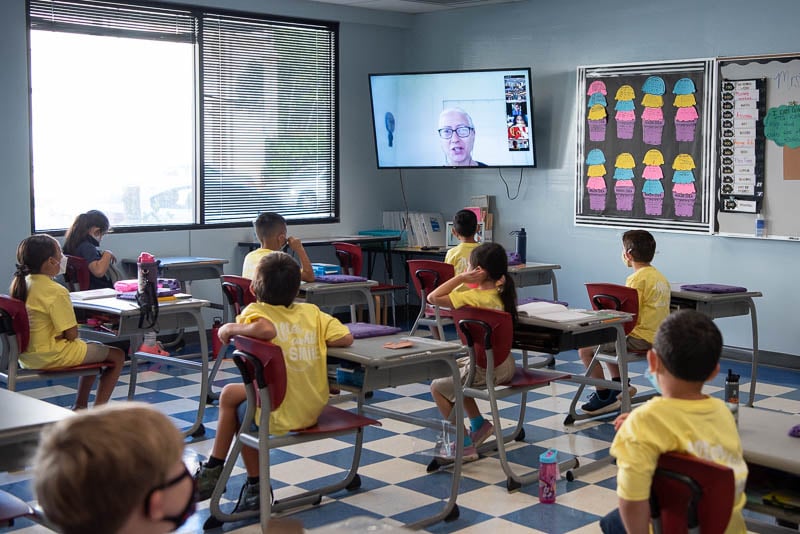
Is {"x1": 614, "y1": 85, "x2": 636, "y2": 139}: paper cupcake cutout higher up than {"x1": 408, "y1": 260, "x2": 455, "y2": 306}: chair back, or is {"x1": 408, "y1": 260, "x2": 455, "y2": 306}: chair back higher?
{"x1": 614, "y1": 85, "x2": 636, "y2": 139}: paper cupcake cutout

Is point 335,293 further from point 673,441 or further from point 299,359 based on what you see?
point 673,441

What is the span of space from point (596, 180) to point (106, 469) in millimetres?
7231

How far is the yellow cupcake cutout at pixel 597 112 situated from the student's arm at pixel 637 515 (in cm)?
606

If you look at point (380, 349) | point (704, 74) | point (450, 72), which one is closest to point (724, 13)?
point (704, 74)

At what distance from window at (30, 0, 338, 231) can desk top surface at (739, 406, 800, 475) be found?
5631 millimetres

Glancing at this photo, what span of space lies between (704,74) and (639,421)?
5.56 m

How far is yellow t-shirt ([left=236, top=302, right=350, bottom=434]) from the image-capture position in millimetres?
3670

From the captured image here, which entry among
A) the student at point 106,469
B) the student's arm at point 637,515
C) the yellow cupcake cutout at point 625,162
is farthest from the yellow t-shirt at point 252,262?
the student at point 106,469

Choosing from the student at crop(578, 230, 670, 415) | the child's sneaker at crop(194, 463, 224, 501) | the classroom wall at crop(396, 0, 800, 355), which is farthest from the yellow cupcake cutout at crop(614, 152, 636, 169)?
the child's sneaker at crop(194, 463, 224, 501)

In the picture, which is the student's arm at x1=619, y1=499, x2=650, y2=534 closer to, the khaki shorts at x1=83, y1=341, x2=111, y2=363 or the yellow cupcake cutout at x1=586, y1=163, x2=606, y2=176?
the khaki shorts at x1=83, y1=341, x2=111, y2=363

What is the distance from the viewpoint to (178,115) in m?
7.97

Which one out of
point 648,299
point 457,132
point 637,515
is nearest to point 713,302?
point 648,299

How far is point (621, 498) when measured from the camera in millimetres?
2240

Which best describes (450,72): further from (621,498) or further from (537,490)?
(621,498)
